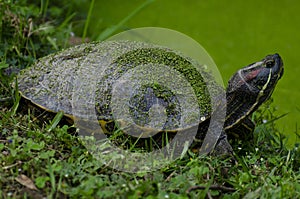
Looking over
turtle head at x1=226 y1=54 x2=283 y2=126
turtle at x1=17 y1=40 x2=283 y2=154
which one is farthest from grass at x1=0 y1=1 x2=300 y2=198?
turtle head at x1=226 y1=54 x2=283 y2=126

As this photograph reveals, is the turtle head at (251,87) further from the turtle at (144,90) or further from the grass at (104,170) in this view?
the grass at (104,170)

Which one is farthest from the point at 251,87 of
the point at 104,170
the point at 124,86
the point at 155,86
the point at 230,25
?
the point at 230,25

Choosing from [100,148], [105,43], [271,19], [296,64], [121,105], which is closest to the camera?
[100,148]

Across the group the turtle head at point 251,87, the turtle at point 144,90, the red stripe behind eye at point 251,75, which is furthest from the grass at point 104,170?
the red stripe behind eye at point 251,75

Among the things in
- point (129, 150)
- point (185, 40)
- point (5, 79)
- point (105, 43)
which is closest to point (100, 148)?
point (129, 150)

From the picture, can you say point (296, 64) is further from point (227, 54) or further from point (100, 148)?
point (100, 148)
